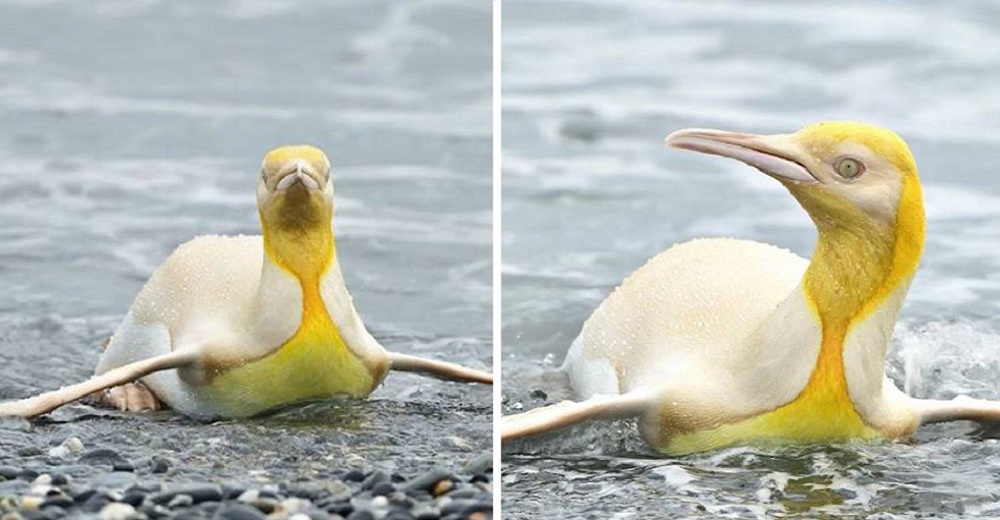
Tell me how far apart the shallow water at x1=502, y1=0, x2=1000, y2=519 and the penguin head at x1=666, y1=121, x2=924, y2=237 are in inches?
18.7

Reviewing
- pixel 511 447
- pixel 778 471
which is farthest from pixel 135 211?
pixel 778 471

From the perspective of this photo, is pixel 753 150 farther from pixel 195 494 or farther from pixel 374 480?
pixel 195 494

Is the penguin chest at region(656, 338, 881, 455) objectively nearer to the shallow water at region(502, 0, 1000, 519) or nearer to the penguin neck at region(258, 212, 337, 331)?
→ the shallow water at region(502, 0, 1000, 519)

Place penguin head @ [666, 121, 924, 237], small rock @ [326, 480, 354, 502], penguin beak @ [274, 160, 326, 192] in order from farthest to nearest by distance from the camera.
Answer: penguin beak @ [274, 160, 326, 192] → small rock @ [326, 480, 354, 502] → penguin head @ [666, 121, 924, 237]

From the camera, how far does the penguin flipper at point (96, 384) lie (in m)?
4.16

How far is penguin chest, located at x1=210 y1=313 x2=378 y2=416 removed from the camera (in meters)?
4.36

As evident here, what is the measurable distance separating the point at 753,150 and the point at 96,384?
1.46m

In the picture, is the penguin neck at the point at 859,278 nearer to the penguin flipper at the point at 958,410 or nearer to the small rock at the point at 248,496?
the penguin flipper at the point at 958,410

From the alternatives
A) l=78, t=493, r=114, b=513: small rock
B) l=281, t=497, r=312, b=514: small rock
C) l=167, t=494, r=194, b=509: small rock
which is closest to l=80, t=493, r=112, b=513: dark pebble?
l=78, t=493, r=114, b=513: small rock

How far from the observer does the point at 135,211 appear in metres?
6.34

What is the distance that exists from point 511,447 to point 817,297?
0.71 m

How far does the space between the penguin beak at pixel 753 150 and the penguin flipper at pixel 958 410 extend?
1.93 feet

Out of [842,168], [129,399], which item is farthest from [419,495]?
[842,168]

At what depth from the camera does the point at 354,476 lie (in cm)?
399
